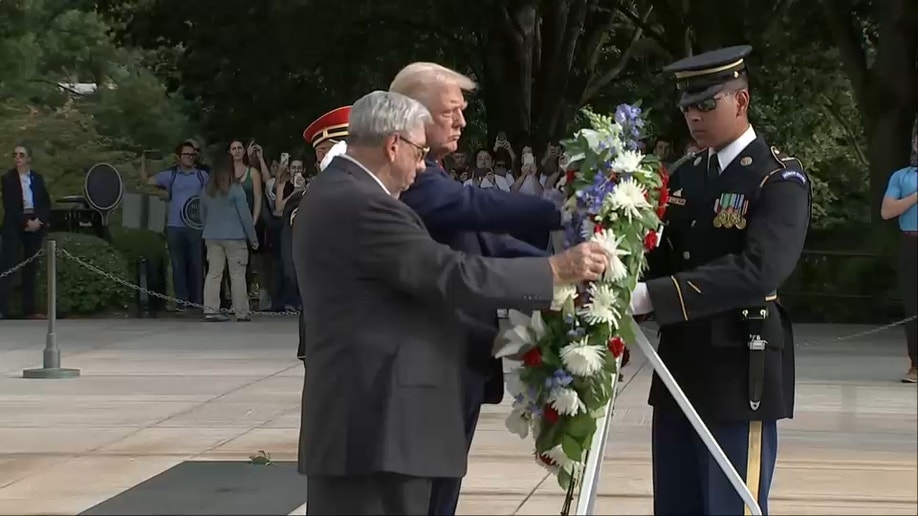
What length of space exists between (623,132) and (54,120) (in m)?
34.5

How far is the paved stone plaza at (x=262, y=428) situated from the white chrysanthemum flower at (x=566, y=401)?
0.91 meters

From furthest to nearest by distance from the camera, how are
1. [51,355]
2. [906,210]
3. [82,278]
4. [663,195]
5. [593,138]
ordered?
[82,278] → [51,355] → [906,210] → [663,195] → [593,138]

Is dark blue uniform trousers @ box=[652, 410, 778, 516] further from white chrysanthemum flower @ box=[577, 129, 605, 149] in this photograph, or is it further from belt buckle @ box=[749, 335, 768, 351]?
white chrysanthemum flower @ box=[577, 129, 605, 149]

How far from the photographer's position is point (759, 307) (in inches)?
184

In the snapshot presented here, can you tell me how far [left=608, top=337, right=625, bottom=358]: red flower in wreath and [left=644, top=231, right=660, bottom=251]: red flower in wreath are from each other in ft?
0.93

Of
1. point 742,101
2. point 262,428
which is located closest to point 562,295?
point 742,101

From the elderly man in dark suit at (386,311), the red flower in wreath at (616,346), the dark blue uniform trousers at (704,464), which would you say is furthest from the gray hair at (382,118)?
the dark blue uniform trousers at (704,464)

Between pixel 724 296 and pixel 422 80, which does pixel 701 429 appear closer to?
pixel 724 296

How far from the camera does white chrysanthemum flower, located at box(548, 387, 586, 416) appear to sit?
4465 mm

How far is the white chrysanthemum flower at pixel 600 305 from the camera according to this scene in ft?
14.2

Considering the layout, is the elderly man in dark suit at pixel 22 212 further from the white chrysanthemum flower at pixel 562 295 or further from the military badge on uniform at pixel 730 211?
the white chrysanthemum flower at pixel 562 295

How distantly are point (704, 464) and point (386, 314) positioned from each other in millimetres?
1128

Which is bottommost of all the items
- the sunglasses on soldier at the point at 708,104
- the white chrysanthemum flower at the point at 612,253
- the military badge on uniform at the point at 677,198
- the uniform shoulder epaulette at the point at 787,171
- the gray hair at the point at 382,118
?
the white chrysanthemum flower at the point at 612,253

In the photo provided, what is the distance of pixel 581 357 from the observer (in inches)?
172
